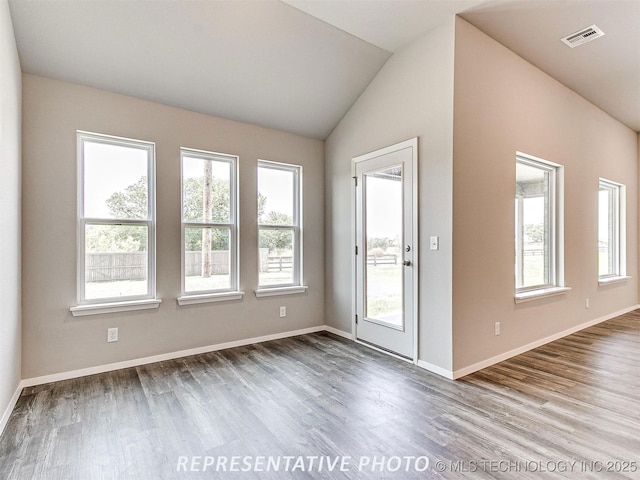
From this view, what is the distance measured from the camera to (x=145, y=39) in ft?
9.16

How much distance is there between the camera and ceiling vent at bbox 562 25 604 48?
122 inches

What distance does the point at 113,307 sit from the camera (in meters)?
3.08

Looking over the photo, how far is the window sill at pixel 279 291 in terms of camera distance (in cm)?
398

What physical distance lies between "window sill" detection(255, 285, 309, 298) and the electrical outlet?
1432 millimetres

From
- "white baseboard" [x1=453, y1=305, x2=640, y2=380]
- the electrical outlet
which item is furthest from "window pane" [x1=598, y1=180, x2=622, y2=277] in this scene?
the electrical outlet

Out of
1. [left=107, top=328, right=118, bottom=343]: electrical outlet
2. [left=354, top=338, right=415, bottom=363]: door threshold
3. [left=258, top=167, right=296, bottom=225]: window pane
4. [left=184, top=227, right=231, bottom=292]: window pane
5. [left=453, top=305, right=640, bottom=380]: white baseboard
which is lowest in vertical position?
[left=354, top=338, right=415, bottom=363]: door threshold

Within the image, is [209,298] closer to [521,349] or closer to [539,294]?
[521,349]

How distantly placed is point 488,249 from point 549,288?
4.87 ft

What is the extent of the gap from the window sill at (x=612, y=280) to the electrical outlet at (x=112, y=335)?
6002 millimetres

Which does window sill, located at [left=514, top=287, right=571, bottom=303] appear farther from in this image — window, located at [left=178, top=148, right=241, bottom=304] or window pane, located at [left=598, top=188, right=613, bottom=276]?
window, located at [left=178, top=148, right=241, bottom=304]

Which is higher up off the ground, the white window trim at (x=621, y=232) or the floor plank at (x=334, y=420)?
the white window trim at (x=621, y=232)

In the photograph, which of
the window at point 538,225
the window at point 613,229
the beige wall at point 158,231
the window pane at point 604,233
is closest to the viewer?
the beige wall at point 158,231

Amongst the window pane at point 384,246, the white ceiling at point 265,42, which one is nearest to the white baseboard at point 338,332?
the window pane at point 384,246

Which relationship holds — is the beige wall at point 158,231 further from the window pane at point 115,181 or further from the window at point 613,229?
the window at point 613,229
